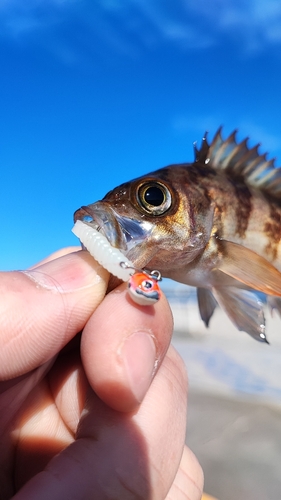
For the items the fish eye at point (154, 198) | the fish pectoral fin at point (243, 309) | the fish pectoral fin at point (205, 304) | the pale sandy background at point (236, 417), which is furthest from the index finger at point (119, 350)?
the pale sandy background at point (236, 417)

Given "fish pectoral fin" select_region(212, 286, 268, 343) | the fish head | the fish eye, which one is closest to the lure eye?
the fish head

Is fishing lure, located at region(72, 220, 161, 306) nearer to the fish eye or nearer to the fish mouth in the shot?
the fish mouth

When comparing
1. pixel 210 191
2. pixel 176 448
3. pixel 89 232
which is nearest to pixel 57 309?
pixel 89 232

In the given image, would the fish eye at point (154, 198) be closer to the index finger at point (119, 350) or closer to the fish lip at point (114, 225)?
the fish lip at point (114, 225)

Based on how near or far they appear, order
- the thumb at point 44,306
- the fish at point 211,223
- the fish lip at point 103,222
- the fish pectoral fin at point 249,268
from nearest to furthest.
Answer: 1. the thumb at point 44,306
2. the fish lip at point 103,222
3. the fish at point 211,223
4. the fish pectoral fin at point 249,268

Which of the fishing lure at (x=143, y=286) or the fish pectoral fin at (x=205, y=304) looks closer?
the fishing lure at (x=143, y=286)

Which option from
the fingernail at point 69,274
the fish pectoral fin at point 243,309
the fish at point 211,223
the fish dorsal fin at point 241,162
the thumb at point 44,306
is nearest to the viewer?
the thumb at point 44,306

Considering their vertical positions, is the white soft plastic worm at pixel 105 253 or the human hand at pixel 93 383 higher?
the white soft plastic worm at pixel 105 253

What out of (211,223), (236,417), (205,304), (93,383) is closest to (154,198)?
(211,223)
